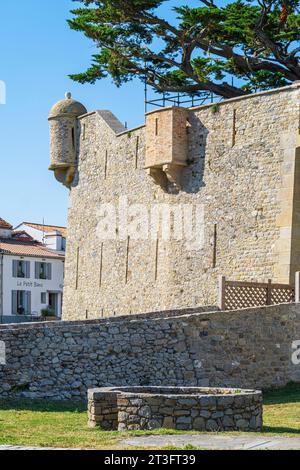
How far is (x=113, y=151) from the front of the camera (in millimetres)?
35062

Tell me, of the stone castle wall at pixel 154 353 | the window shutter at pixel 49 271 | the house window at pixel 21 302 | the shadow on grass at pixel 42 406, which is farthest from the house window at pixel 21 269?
the shadow on grass at pixel 42 406

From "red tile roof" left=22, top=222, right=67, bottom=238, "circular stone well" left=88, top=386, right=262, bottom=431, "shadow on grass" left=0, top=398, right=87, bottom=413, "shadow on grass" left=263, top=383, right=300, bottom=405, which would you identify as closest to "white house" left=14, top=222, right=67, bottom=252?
"red tile roof" left=22, top=222, right=67, bottom=238

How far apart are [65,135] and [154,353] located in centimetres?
1781

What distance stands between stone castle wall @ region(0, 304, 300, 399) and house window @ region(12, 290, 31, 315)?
127ft

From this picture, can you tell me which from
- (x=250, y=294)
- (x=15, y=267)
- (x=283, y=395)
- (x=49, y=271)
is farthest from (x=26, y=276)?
(x=283, y=395)

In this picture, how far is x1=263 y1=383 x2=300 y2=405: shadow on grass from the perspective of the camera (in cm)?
2029

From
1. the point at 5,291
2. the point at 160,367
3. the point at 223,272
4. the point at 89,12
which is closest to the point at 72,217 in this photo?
the point at 89,12

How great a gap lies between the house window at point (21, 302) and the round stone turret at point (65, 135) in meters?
25.0

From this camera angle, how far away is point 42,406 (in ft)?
61.1

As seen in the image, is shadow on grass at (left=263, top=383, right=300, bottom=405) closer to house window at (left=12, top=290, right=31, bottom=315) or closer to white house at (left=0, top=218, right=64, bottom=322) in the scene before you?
white house at (left=0, top=218, right=64, bottom=322)

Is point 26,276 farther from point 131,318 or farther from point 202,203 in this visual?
point 131,318
